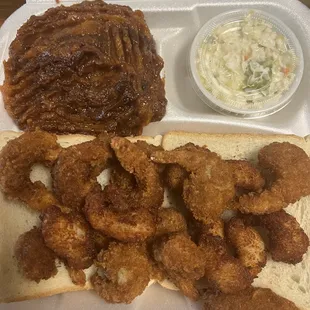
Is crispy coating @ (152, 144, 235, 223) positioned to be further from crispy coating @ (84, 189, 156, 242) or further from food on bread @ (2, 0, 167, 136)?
food on bread @ (2, 0, 167, 136)

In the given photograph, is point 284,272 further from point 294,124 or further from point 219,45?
point 219,45

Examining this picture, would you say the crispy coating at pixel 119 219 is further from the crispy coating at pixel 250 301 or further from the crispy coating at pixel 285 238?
the crispy coating at pixel 285 238

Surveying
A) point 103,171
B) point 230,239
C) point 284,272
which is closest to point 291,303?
point 284,272

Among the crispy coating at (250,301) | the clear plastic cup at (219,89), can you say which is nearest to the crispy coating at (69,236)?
the crispy coating at (250,301)

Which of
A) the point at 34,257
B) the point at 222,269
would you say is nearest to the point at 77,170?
the point at 34,257

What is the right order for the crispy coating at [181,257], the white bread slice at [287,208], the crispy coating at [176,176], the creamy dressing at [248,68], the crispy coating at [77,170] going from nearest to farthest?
the crispy coating at [181,257]
the crispy coating at [77,170]
the crispy coating at [176,176]
the white bread slice at [287,208]
the creamy dressing at [248,68]

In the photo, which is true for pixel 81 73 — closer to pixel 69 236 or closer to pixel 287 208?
pixel 69 236

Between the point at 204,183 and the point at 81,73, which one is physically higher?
the point at 81,73
